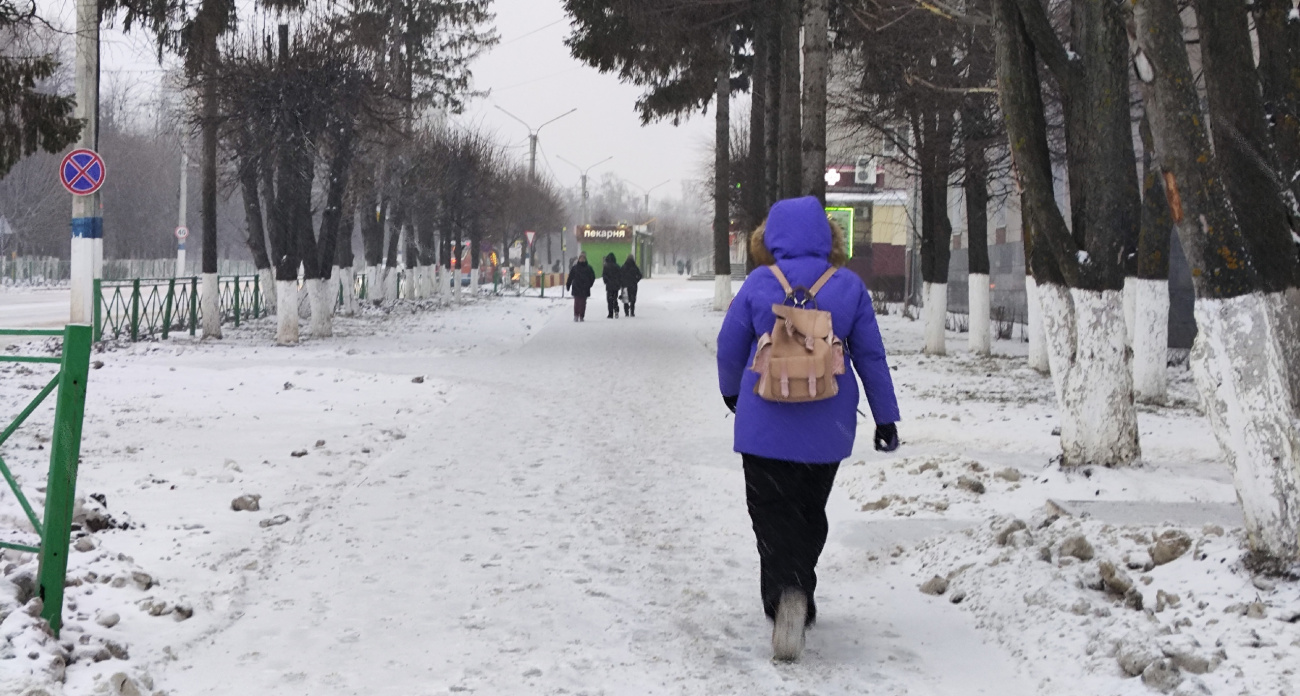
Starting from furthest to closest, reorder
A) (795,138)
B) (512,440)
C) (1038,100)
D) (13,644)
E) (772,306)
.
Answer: (795,138) < (512,440) < (1038,100) < (772,306) < (13,644)

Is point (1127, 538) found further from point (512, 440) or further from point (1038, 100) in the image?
point (512, 440)

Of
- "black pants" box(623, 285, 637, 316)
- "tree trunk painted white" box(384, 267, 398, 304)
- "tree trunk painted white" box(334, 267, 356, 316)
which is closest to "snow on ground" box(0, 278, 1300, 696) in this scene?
"tree trunk painted white" box(334, 267, 356, 316)

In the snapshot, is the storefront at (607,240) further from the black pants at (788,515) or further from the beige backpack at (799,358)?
the beige backpack at (799,358)

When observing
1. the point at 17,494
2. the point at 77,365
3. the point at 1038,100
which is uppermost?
the point at 1038,100

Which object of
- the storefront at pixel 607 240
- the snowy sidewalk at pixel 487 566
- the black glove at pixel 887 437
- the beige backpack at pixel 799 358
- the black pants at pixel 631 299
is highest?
the storefront at pixel 607 240

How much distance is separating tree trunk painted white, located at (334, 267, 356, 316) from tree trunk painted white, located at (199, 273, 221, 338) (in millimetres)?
9404

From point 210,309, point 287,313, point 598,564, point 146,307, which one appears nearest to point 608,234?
point 210,309

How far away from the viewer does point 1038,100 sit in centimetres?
857

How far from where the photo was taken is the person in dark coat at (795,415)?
483 cm

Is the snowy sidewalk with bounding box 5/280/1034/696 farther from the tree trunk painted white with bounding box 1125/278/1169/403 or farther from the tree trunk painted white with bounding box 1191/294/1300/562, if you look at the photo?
the tree trunk painted white with bounding box 1125/278/1169/403

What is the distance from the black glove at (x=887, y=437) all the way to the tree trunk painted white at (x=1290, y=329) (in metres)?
1.59

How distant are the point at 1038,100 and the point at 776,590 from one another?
4865 mm

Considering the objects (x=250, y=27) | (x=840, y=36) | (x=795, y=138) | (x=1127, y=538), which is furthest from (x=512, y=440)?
(x=250, y=27)

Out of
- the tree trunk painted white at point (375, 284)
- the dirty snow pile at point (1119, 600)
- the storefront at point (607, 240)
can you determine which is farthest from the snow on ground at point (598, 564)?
the storefront at point (607, 240)
